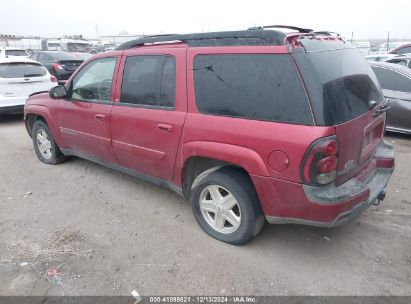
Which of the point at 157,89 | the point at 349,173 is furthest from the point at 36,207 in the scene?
the point at 349,173

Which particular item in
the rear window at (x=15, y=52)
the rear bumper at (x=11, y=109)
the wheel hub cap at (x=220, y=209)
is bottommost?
the wheel hub cap at (x=220, y=209)

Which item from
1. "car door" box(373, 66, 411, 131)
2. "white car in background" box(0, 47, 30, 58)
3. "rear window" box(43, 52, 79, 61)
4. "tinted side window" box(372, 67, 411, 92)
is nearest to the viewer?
"car door" box(373, 66, 411, 131)

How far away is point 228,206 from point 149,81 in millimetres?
1510

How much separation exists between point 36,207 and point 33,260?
3.71ft

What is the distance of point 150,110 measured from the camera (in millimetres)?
3512

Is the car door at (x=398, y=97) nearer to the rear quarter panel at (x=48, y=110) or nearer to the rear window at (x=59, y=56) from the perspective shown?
the rear quarter panel at (x=48, y=110)

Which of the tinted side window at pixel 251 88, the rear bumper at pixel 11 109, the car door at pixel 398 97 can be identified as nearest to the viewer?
the tinted side window at pixel 251 88

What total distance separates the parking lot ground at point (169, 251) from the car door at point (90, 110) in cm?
63

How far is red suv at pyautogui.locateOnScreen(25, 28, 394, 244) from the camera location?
8.33ft

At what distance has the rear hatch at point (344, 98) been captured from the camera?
2.48m

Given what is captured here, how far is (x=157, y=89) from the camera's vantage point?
11.4ft

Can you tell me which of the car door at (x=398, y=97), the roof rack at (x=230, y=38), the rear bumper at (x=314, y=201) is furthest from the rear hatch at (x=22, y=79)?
the car door at (x=398, y=97)

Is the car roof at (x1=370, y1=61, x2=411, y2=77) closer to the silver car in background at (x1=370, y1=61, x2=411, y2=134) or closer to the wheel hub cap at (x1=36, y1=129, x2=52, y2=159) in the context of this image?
the silver car in background at (x1=370, y1=61, x2=411, y2=134)

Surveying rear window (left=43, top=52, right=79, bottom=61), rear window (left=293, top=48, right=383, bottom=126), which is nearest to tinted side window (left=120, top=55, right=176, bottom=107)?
rear window (left=293, top=48, right=383, bottom=126)
